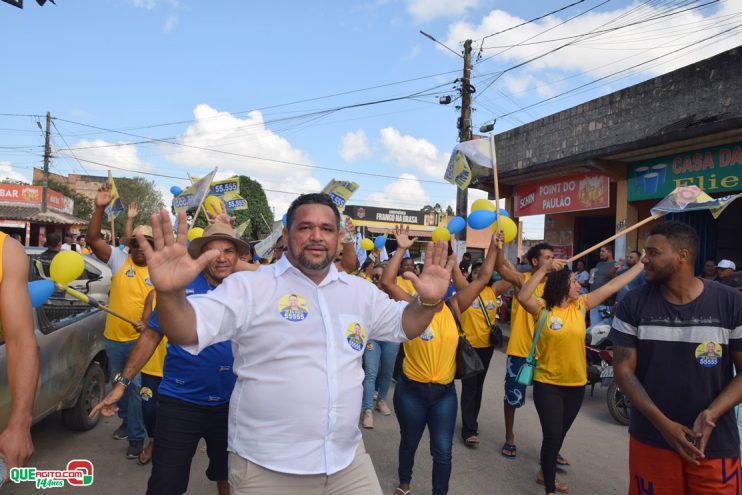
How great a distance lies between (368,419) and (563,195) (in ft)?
27.4

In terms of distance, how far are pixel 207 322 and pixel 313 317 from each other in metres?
0.44

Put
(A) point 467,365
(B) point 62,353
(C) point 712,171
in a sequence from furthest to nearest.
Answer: (C) point 712,171 < (B) point 62,353 < (A) point 467,365

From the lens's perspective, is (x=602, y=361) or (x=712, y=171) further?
(x=712, y=171)

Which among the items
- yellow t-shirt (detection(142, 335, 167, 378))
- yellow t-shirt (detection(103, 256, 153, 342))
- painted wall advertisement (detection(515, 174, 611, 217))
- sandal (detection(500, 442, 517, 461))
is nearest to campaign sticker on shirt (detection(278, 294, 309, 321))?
yellow t-shirt (detection(142, 335, 167, 378))

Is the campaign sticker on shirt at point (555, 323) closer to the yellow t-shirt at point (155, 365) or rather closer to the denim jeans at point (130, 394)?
the yellow t-shirt at point (155, 365)

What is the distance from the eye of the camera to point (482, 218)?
441cm

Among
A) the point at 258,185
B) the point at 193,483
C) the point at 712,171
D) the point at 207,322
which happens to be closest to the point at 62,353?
the point at 193,483

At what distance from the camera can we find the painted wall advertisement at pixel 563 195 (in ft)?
36.0

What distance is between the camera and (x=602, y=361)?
6.77 metres

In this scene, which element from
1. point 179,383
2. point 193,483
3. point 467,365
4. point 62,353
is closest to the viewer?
point 179,383

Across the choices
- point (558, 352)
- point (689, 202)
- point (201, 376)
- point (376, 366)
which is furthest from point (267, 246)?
point (689, 202)

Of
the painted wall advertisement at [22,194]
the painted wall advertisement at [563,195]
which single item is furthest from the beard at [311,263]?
the painted wall advertisement at [22,194]

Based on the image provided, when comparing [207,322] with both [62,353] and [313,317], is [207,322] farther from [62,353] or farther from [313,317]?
[62,353]

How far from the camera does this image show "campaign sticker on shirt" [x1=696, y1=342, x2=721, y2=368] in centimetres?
266
